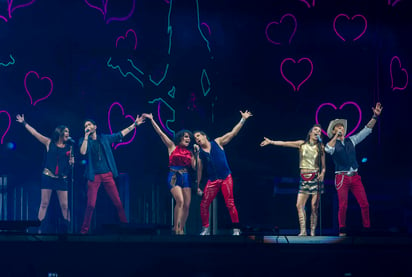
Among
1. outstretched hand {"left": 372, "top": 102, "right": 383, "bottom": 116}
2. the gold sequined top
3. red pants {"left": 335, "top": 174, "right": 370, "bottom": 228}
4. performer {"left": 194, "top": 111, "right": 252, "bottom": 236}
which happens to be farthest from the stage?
outstretched hand {"left": 372, "top": 102, "right": 383, "bottom": 116}

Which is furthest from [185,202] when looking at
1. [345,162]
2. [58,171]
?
[345,162]

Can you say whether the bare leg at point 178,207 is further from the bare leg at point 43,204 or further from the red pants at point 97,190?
the bare leg at point 43,204

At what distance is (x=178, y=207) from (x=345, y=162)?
2.33 meters

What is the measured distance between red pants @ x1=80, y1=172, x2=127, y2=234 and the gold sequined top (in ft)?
8.33

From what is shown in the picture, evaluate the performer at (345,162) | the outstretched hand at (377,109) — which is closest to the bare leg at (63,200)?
the performer at (345,162)

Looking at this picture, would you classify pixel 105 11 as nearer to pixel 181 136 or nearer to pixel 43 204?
pixel 181 136

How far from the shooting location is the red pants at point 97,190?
10656 millimetres

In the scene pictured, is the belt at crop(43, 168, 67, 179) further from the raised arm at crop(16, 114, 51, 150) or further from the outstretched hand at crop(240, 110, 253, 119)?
the outstretched hand at crop(240, 110, 253, 119)

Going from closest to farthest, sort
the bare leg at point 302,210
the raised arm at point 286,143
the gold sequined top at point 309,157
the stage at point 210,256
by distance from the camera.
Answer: the stage at point 210,256 → the bare leg at point 302,210 → the gold sequined top at point 309,157 → the raised arm at point 286,143

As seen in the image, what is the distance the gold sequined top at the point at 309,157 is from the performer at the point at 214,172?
0.93 meters

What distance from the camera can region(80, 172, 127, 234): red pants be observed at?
420 inches

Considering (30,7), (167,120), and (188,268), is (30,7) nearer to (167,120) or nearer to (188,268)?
(167,120)

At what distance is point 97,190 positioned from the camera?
424 inches

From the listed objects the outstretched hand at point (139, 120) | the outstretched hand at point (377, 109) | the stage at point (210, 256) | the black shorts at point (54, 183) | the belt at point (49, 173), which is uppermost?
the outstretched hand at point (377, 109)
